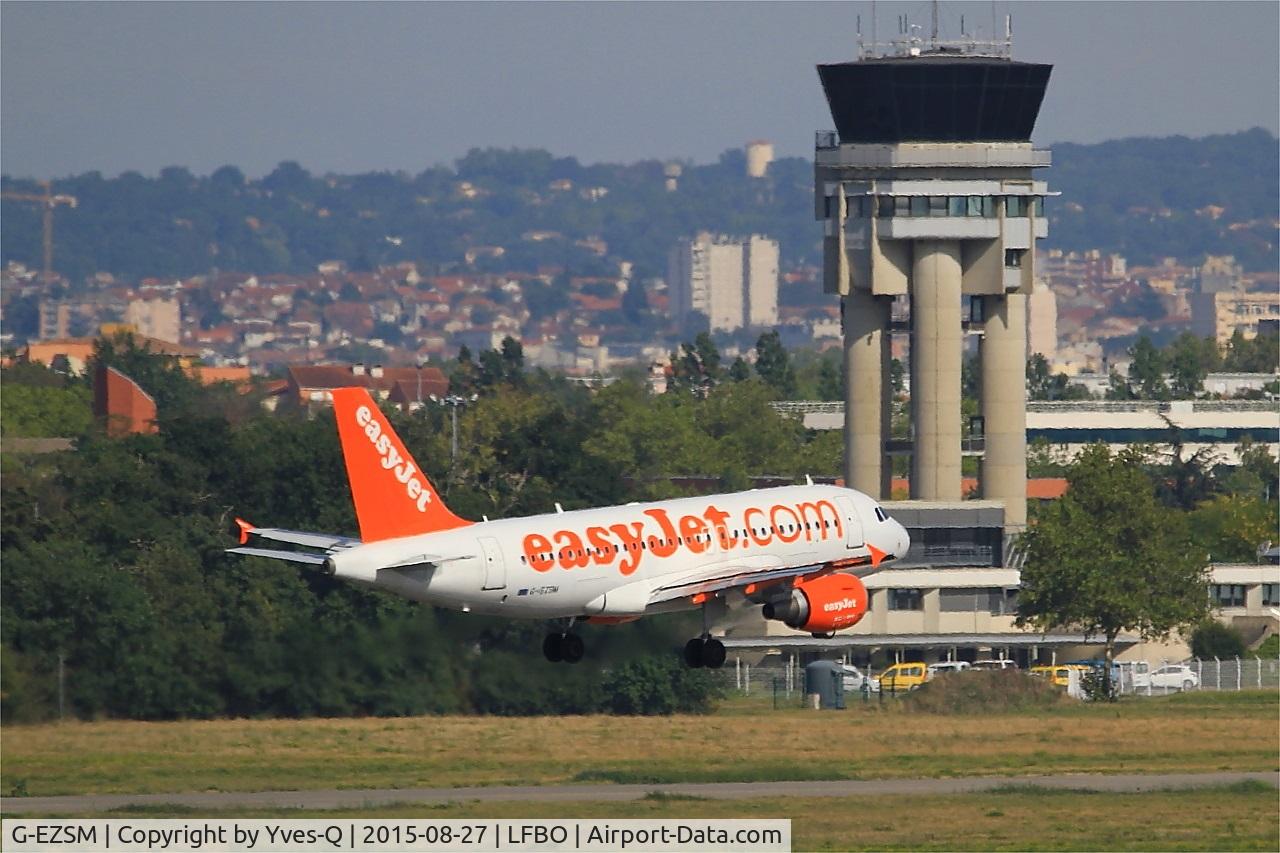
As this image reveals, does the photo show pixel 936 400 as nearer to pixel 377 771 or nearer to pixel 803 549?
pixel 377 771

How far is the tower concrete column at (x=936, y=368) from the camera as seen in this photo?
17725 centimetres

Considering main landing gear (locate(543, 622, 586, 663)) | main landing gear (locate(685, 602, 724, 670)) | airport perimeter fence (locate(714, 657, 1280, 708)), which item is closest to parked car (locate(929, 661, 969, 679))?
airport perimeter fence (locate(714, 657, 1280, 708))

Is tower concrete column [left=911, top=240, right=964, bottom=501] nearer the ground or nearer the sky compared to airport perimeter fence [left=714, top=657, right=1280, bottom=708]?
nearer the sky

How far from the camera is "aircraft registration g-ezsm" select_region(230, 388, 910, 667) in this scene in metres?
88.1

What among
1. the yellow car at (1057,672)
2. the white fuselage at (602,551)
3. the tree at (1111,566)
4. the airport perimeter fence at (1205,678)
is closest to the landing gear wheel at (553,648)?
the white fuselage at (602,551)

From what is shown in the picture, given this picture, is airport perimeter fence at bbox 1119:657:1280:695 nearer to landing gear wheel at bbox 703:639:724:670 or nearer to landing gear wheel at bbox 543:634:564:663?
landing gear wheel at bbox 703:639:724:670

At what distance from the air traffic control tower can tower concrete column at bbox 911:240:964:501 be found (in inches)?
2.4

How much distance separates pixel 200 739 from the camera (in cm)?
11881

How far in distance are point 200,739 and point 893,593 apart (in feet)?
216

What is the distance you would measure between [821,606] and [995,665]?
231ft

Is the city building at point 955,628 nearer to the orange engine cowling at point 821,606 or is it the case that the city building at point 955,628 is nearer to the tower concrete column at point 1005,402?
the tower concrete column at point 1005,402

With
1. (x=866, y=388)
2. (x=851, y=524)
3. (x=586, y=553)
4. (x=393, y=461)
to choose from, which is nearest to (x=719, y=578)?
(x=586, y=553)

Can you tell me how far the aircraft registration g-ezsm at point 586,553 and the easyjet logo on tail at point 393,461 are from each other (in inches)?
1.2

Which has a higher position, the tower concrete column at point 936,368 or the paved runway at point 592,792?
the tower concrete column at point 936,368
